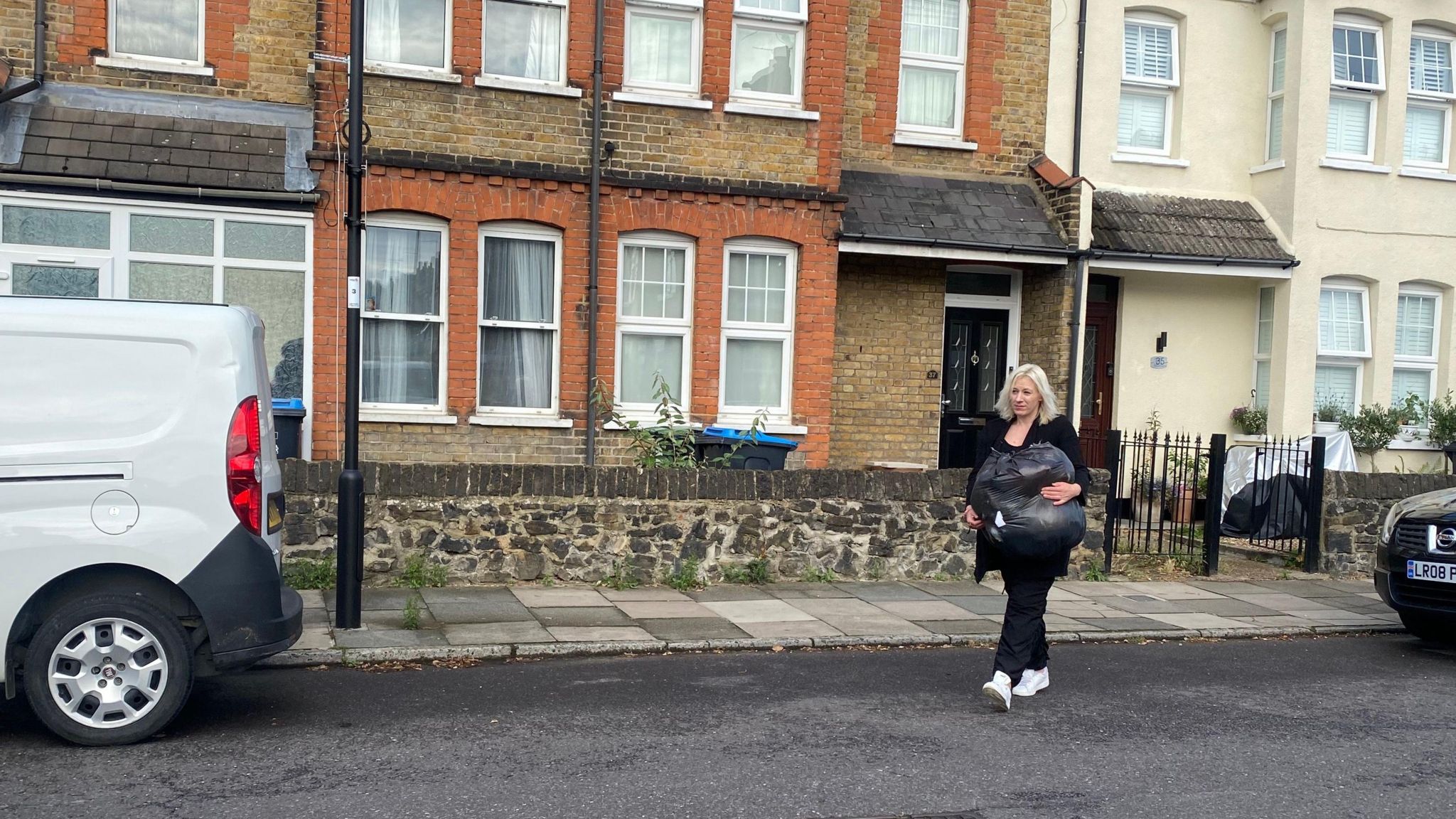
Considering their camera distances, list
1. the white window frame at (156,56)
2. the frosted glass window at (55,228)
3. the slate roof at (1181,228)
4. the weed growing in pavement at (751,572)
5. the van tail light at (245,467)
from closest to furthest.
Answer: the van tail light at (245,467), the weed growing in pavement at (751,572), the frosted glass window at (55,228), the white window frame at (156,56), the slate roof at (1181,228)

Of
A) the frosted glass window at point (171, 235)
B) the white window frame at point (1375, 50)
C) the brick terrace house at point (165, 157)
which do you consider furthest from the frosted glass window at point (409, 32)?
the white window frame at point (1375, 50)

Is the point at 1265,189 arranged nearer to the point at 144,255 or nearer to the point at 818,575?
the point at 818,575

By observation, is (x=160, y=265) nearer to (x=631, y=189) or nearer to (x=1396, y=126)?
(x=631, y=189)

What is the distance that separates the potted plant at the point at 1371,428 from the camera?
15586 millimetres

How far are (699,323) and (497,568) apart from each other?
15.1 ft

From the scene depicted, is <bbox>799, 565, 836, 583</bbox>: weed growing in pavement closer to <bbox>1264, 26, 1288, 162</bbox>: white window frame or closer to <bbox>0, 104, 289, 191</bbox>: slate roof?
<bbox>0, 104, 289, 191</bbox>: slate roof

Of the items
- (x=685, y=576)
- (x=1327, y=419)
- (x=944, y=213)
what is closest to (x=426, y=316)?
(x=685, y=576)

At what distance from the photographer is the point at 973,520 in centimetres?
659

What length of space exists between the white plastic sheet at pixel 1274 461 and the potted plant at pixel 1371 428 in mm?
113

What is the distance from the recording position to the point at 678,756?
5.60 metres

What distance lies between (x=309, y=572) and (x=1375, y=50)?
47.5 feet

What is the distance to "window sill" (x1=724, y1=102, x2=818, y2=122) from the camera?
1339 centimetres

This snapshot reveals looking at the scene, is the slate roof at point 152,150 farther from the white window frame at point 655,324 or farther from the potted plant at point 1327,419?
the potted plant at point 1327,419

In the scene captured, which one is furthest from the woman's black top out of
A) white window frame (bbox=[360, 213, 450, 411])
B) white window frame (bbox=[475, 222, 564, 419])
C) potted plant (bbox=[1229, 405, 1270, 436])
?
potted plant (bbox=[1229, 405, 1270, 436])
